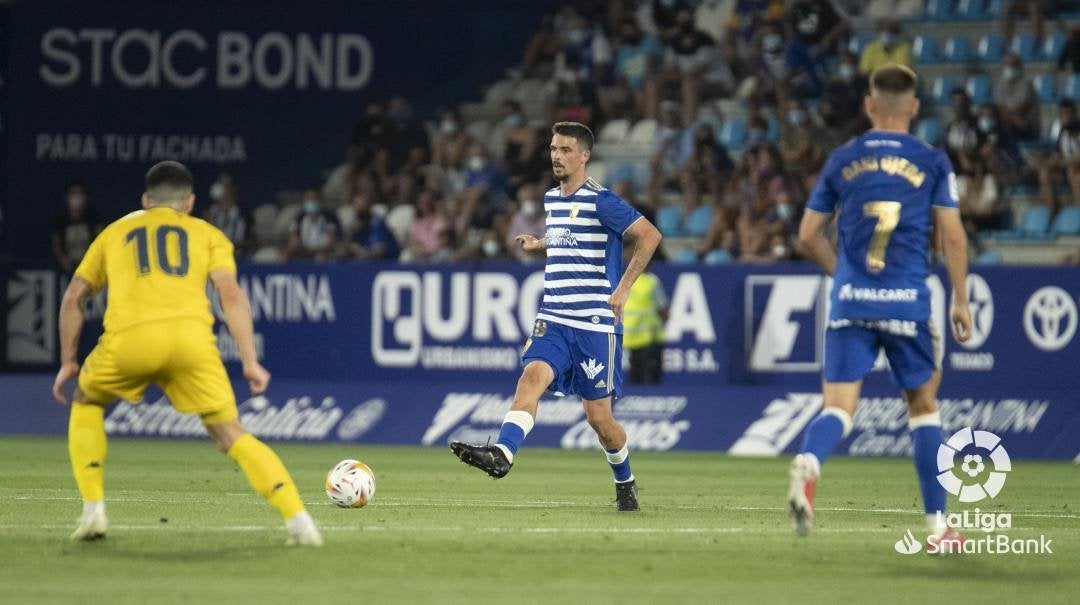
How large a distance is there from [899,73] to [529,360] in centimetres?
335

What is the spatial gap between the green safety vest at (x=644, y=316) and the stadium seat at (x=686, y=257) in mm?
490

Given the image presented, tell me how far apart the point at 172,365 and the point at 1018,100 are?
680 inches

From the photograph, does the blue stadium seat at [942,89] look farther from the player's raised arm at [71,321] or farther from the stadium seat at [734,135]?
the player's raised arm at [71,321]

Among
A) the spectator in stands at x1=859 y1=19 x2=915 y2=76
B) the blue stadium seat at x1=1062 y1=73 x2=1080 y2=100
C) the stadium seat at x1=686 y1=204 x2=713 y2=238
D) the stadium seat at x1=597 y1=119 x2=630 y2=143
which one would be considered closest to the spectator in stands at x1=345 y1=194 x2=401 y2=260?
the stadium seat at x1=597 y1=119 x2=630 y2=143

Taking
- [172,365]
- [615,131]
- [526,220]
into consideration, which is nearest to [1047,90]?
[615,131]

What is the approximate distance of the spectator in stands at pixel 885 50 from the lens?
24.6m

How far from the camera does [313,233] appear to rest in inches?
991

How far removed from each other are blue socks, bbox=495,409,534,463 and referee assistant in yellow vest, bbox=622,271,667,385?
402 inches

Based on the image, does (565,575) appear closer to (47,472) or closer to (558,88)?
(47,472)

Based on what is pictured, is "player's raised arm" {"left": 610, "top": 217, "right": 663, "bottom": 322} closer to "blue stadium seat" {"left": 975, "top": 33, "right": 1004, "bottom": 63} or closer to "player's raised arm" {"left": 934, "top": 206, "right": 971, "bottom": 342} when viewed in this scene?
"player's raised arm" {"left": 934, "top": 206, "right": 971, "bottom": 342}

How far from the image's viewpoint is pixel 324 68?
27.5 metres

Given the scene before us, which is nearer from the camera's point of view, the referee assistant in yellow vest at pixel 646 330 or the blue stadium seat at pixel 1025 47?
the referee assistant in yellow vest at pixel 646 330

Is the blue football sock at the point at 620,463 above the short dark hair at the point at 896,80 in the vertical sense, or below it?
below

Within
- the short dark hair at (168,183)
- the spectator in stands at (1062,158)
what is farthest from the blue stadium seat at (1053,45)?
the short dark hair at (168,183)
